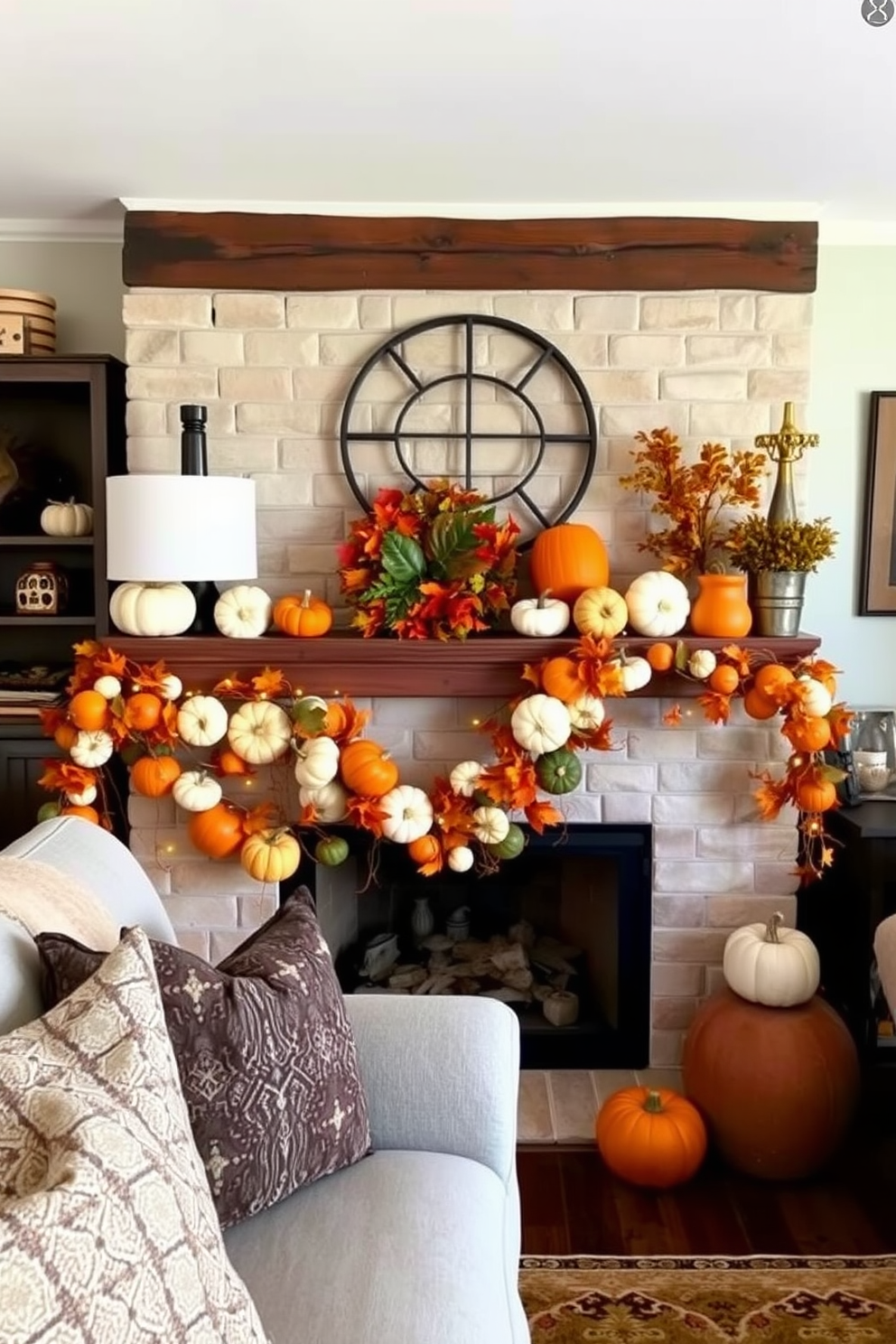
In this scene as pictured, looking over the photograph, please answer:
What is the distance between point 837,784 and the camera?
2838 mm

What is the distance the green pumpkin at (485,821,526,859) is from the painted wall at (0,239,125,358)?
1.71m

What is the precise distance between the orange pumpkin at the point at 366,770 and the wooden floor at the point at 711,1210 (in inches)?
35.1

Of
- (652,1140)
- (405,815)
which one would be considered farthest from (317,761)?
(652,1140)

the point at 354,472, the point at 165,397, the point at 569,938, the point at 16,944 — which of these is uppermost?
the point at 165,397

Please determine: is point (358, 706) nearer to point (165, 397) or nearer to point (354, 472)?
point (354, 472)

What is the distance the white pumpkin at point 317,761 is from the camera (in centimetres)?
259

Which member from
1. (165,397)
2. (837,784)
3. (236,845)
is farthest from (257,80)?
(837,784)

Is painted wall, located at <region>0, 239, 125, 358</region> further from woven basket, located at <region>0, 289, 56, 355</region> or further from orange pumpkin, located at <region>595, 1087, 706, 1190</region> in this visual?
orange pumpkin, located at <region>595, 1087, 706, 1190</region>

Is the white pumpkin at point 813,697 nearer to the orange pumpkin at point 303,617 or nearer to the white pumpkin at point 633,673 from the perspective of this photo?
the white pumpkin at point 633,673

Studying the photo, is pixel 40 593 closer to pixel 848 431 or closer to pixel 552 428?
pixel 552 428

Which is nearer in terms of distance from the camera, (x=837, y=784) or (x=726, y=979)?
(x=726, y=979)

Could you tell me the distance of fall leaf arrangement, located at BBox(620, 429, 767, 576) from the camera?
2.68m

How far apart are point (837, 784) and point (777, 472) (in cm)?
79

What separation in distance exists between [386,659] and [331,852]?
1.57ft
